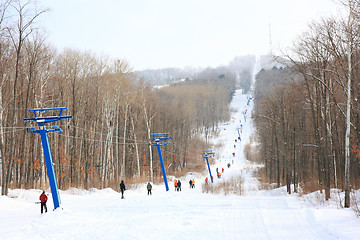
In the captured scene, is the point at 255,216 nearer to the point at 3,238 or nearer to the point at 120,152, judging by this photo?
the point at 3,238

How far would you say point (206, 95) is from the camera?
108 meters

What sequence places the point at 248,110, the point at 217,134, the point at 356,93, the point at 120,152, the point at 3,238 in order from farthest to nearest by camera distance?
1. the point at 248,110
2. the point at 217,134
3. the point at 120,152
4. the point at 356,93
5. the point at 3,238

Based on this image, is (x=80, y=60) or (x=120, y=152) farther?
(x=120, y=152)

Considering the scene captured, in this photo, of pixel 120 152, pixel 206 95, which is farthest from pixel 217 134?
pixel 120 152

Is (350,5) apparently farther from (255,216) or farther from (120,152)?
(120,152)

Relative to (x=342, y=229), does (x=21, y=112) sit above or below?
above

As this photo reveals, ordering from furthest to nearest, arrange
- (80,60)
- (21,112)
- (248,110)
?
(248,110)
(80,60)
(21,112)

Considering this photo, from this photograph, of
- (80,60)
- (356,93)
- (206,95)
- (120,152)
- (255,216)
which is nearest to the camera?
(255,216)

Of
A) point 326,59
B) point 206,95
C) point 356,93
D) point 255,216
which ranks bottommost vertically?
point 255,216

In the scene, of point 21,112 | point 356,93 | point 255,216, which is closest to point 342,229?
point 255,216

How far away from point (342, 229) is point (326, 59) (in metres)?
9.42

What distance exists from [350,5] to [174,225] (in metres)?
10.7

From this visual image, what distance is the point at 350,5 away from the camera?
34.7ft

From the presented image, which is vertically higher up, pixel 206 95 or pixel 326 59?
pixel 206 95
